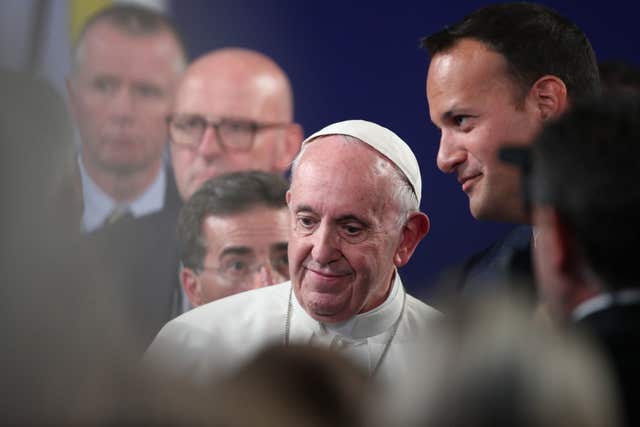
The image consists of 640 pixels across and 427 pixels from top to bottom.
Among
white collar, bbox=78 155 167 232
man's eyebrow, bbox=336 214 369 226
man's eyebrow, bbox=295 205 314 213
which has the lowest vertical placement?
man's eyebrow, bbox=336 214 369 226

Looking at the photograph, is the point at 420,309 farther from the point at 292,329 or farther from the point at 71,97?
the point at 71,97

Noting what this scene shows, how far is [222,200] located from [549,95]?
1857mm

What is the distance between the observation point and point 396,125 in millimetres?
5234

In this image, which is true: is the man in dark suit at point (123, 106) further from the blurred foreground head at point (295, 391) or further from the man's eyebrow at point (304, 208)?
the blurred foreground head at point (295, 391)

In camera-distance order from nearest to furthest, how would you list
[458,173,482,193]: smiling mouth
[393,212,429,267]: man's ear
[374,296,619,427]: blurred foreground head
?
[374,296,619,427]: blurred foreground head, [458,173,482,193]: smiling mouth, [393,212,429,267]: man's ear

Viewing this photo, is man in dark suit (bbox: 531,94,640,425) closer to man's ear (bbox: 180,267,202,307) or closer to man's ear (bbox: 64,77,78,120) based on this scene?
man's ear (bbox: 180,267,202,307)

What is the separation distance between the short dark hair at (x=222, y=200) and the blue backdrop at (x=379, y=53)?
45 centimetres

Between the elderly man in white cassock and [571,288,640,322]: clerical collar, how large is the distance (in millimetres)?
1681

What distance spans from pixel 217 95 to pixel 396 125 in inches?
37.2

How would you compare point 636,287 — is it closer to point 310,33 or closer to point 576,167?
point 576,167

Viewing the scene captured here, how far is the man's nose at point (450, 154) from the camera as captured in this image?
3.88 meters

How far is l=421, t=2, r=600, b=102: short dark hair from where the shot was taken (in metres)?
3.88

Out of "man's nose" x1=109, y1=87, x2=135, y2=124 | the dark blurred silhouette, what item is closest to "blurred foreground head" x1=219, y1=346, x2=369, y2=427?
the dark blurred silhouette

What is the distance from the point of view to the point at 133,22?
5.56 meters
